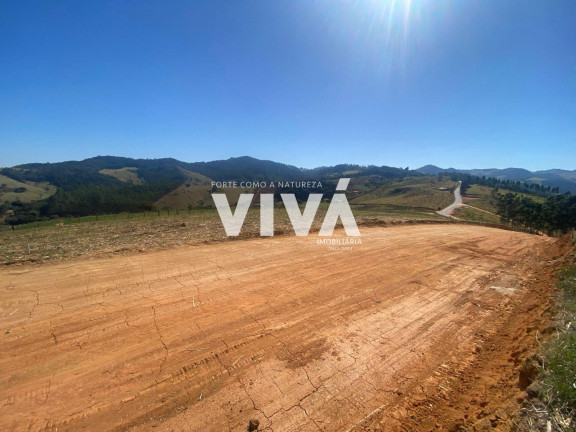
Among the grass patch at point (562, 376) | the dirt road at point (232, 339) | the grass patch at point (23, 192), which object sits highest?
the grass patch at point (562, 376)

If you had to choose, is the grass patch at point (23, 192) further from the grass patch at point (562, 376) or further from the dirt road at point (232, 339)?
the grass patch at point (562, 376)

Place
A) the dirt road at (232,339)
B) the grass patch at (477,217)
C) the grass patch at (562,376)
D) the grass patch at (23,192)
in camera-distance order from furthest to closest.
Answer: the grass patch at (23,192)
the grass patch at (477,217)
the dirt road at (232,339)
the grass patch at (562,376)

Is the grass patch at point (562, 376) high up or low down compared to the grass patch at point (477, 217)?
up

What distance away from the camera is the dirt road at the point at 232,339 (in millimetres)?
3393

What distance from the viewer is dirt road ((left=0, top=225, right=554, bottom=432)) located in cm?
339

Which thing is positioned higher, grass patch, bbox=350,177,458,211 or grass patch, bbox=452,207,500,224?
grass patch, bbox=350,177,458,211

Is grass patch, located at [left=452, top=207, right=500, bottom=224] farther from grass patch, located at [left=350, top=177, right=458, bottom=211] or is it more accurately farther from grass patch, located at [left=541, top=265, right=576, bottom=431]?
grass patch, located at [left=541, top=265, right=576, bottom=431]

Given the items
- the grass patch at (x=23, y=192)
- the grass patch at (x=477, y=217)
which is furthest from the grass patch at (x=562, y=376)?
the grass patch at (x=23, y=192)

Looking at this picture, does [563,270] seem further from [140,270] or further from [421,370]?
[140,270]

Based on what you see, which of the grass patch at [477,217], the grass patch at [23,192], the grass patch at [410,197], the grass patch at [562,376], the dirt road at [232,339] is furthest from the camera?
the grass patch at [23,192]

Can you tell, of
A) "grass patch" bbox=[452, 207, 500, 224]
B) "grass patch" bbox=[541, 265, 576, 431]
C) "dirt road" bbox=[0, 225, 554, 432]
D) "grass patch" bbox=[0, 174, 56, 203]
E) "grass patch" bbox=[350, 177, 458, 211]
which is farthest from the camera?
"grass patch" bbox=[0, 174, 56, 203]

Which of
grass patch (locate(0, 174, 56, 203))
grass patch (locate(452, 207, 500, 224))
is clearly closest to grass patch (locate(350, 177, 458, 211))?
grass patch (locate(452, 207, 500, 224))

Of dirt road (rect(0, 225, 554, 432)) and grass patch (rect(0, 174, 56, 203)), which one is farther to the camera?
grass patch (rect(0, 174, 56, 203))

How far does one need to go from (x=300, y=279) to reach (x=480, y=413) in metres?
5.04
